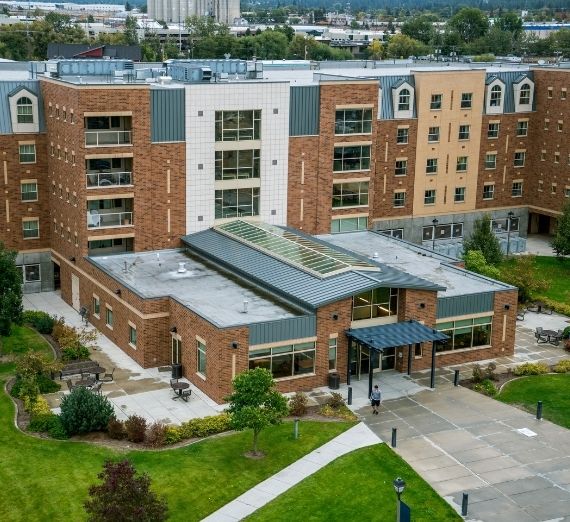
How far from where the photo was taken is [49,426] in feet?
126

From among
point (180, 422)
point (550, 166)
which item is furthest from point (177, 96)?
point (550, 166)

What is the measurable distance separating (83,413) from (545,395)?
69.8ft

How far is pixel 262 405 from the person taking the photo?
3659 cm

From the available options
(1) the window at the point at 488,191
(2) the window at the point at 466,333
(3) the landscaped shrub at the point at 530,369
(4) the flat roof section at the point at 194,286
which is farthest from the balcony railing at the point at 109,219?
(1) the window at the point at 488,191

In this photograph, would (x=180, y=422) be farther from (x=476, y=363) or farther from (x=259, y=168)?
(x=259, y=168)

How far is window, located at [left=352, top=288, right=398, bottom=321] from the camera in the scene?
4575cm

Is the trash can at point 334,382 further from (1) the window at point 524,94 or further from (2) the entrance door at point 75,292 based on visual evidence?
(1) the window at point 524,94

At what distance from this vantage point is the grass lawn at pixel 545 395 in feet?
138

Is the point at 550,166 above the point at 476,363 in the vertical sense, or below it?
above

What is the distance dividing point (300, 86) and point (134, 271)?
15.9 meters

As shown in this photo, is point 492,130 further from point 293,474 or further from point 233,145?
point 293,474

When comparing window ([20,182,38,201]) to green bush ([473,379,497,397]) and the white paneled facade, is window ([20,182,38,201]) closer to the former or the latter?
the white paneled facade

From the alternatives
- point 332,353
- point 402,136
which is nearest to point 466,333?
point 332,353

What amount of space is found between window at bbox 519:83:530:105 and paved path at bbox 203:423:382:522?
144ft
